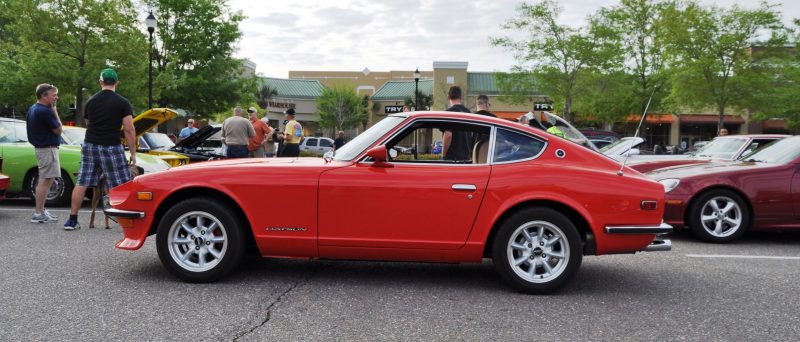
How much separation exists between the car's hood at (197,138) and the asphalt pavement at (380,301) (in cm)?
607

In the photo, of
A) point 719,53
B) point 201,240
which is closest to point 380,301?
point 201,240

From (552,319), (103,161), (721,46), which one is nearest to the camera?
(552,319)

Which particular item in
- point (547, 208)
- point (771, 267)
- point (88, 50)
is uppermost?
point (88, 50)

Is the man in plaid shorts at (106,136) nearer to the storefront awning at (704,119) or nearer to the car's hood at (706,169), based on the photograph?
the car's hood at (706,169)

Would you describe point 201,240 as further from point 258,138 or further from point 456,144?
point 258,138

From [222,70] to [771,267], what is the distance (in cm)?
3111

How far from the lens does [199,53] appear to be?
3184cm

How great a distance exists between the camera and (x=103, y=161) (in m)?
6.41

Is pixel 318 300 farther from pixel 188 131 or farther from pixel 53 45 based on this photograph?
pixel 53 45

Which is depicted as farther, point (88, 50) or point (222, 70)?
point (222, 70)

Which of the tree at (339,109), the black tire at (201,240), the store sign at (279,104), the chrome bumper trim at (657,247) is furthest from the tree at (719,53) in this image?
the store sign at (279,104)

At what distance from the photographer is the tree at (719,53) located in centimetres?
2720

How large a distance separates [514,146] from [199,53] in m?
30.6

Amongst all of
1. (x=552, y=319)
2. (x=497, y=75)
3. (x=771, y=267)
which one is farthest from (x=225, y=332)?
(x=497, y=75)
